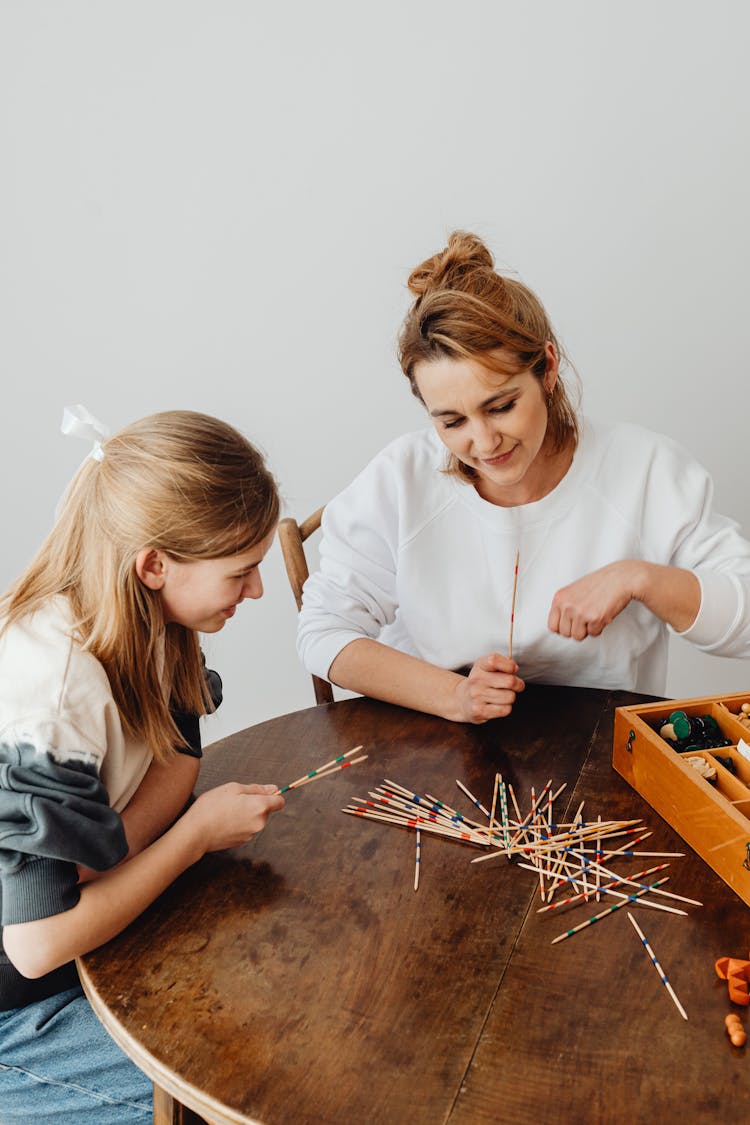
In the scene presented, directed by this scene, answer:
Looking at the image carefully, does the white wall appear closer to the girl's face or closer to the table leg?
the girl's face

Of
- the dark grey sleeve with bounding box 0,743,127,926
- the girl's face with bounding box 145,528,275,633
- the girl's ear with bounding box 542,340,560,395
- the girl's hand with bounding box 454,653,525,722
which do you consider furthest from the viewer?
the girl's ear with bounding box 542,340,560,395

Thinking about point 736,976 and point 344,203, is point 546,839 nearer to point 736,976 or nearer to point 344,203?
point 736,976

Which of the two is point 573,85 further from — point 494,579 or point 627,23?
point 494,579

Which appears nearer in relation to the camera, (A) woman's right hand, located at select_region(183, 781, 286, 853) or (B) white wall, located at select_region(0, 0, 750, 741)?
(A) woman's right hand, located at select_region(183, 781, 286, 853)

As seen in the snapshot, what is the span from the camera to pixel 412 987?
0.96m

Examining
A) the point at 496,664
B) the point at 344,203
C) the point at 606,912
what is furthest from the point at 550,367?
the point at 344,203

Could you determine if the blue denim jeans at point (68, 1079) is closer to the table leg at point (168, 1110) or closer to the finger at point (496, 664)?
the table leg at point (168, 1110)

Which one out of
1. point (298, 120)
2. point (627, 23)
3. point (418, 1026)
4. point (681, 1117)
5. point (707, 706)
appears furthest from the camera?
point (298, 120)

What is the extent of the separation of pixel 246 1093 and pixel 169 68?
2.31m

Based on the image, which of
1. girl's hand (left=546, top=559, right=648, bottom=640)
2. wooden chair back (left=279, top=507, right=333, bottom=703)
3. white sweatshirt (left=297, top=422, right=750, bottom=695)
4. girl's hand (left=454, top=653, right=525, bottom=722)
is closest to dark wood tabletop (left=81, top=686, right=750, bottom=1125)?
girl's hand (left=454, top=653, right=525, bottom=722)

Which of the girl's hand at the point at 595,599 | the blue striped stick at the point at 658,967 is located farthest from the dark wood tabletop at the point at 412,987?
the girl's hand at the point at 595,599

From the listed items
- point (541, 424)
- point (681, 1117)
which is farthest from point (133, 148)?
point (681, 1117)

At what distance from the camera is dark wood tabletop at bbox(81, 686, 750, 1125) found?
32.8 inches

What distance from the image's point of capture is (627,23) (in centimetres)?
209
